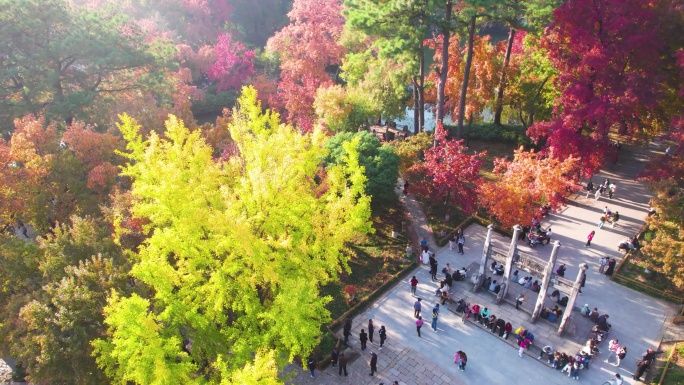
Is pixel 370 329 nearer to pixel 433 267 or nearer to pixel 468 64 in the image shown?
pixel 433 267

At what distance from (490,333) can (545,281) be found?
Result: 140 inches

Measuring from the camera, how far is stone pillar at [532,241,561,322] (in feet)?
63.6

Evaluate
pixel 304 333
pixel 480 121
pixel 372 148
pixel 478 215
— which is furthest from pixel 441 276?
pixel 480 121

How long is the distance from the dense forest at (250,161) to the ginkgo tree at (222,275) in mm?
86

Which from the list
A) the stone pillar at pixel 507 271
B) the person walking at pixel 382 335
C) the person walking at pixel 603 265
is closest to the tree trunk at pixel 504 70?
the person walking at pixel 603 265

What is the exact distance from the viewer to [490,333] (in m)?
21.2

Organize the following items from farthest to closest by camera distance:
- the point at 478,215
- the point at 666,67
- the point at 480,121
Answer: the point at 480,121, the point at 478,215, the point at 666,67

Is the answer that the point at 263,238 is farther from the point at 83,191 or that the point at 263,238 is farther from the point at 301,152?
the point at 83,191

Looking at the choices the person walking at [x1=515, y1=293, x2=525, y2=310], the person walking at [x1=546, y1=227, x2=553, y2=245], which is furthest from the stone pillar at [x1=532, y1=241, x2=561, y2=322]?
the person walking at [x1=546, y1=227, x2=553, y2=245]

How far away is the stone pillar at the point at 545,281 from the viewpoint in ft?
63.6

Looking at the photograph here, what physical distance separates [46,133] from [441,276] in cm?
2278

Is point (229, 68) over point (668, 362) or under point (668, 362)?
over

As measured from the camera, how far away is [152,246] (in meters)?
16.0

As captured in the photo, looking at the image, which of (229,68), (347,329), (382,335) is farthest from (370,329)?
(229,68)
